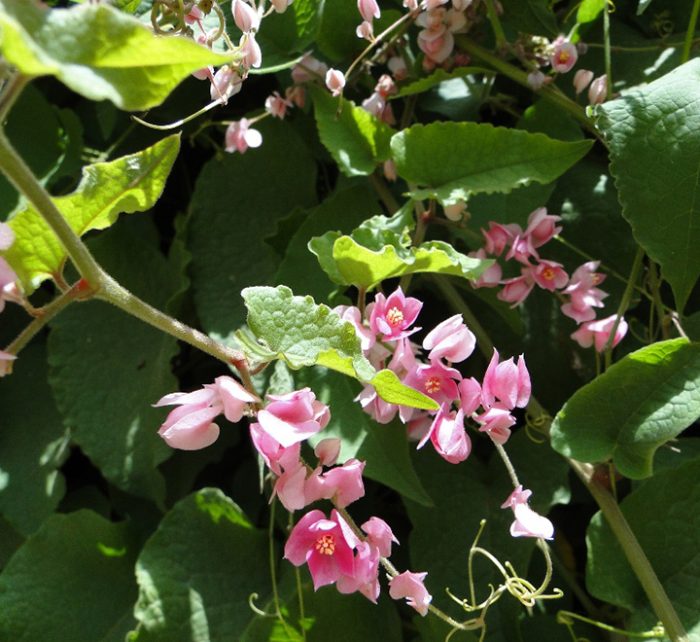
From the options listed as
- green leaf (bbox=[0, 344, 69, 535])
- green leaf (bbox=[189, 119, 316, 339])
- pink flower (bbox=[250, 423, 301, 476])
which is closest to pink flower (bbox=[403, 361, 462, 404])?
pink flower (bbox=[250, 423, 301, 476])

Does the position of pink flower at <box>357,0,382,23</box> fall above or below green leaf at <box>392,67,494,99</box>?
above

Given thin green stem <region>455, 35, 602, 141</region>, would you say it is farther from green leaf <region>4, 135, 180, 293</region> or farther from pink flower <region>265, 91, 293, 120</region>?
green leaf <region>4, 135, 180, 293</region>

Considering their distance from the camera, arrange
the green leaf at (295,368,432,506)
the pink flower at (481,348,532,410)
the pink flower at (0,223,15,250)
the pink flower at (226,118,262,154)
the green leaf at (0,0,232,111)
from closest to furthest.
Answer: the green leaf at (0,0,232,111) → the pink flower at (0,223,15,250) → the pink flower at (481,348,532,410) → the green leaf at (295,368,432,506) → the pink flower at (226,118,262,154)

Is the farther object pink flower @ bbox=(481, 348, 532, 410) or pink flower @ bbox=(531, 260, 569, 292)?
pink flower @ bbox=(531, 260, 569, 292)

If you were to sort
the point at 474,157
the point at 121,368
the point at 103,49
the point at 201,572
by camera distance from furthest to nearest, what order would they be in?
the point at 121,368 → the point at 201,572 → the point at 474,157 → the point at 103,49

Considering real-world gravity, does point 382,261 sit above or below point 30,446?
above

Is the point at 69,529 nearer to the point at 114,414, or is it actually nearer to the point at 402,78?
the point at 114,414

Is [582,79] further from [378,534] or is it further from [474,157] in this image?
[378,534]

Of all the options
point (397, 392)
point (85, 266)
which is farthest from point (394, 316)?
point (85, 266)
